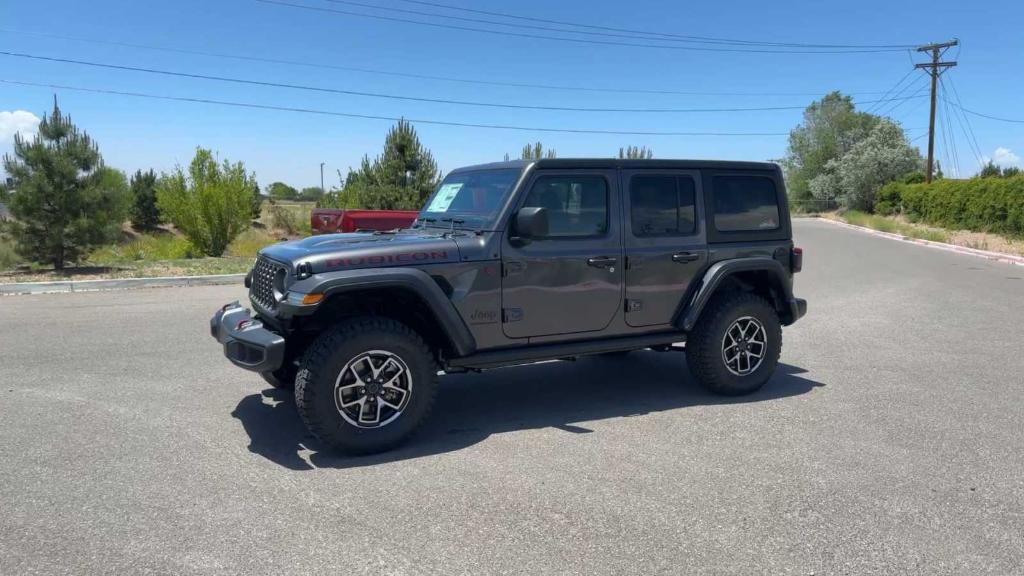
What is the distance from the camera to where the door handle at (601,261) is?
17.5ft

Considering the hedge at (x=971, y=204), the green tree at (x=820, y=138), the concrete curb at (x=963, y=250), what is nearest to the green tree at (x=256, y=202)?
the concrete curb at (x=963, y=250)

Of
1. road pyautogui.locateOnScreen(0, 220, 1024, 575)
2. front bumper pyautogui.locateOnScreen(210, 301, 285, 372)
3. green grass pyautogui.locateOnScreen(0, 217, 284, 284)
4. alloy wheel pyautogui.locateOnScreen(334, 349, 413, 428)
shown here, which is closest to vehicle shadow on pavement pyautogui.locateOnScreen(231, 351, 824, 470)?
road pyautogui.locateOnScreen(0, 220, 1024, 575)

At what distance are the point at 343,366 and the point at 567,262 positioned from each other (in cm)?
171

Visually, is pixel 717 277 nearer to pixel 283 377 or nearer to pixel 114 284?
pixel 283 377

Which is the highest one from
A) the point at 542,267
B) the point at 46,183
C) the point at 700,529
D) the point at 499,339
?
the point at 46,183

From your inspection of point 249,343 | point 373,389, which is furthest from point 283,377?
point 373,389

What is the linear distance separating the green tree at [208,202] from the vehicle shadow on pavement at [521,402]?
15.3 metres

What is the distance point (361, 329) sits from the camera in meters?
4.62

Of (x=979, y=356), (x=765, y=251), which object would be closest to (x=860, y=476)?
(x=765, y=251)

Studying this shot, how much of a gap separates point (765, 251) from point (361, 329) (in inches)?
136

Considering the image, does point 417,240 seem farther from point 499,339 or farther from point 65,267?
point 65,267

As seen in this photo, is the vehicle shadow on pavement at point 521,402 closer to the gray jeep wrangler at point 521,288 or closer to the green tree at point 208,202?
the gray jeep wrangler at point 521,288

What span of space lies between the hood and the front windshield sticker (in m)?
0.67

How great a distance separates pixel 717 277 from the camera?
5.73m
